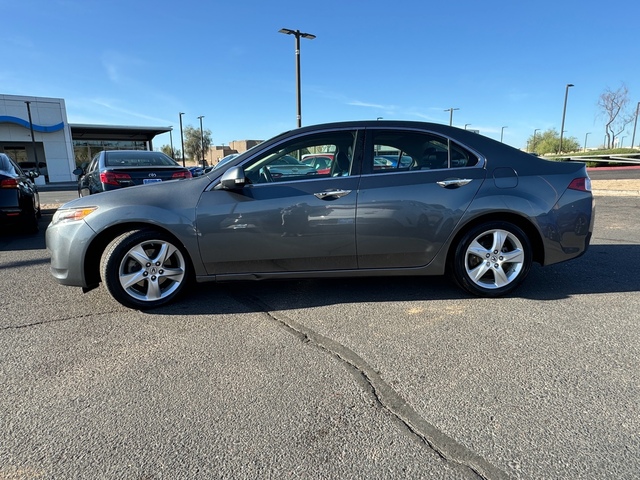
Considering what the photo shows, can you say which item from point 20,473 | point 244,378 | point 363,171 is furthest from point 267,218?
point 20,473

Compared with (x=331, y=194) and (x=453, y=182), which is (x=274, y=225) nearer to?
(x=331, y=194)

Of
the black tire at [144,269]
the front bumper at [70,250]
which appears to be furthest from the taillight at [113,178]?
the black tire at [144,269]

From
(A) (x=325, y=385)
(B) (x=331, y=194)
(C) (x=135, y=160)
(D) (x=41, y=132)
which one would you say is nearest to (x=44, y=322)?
(A) (x=325, y=385)

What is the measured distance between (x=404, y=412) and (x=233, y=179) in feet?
7.36

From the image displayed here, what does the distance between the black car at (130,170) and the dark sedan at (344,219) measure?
11.9ft

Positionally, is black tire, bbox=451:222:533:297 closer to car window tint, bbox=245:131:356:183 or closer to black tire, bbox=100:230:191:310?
car window tint, bbox=245:131:356:183

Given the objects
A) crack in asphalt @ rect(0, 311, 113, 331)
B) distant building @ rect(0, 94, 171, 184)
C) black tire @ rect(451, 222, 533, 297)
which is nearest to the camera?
crack in asphalt @ rect(0, 311, 113, 331)

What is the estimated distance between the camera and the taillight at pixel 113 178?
711 centimetres

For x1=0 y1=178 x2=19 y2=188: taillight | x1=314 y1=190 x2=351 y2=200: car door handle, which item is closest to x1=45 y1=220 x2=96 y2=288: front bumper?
x1=314 y1=190 x2=351 y2=200: car door handle

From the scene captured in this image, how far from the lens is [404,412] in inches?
87.4

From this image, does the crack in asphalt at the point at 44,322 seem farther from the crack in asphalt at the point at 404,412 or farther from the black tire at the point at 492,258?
the black tire at the point at 492,258

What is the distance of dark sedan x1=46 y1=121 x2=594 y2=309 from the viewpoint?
140 inches

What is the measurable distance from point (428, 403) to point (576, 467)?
72cm

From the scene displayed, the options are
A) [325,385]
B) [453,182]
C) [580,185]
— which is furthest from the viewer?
[580,185]
